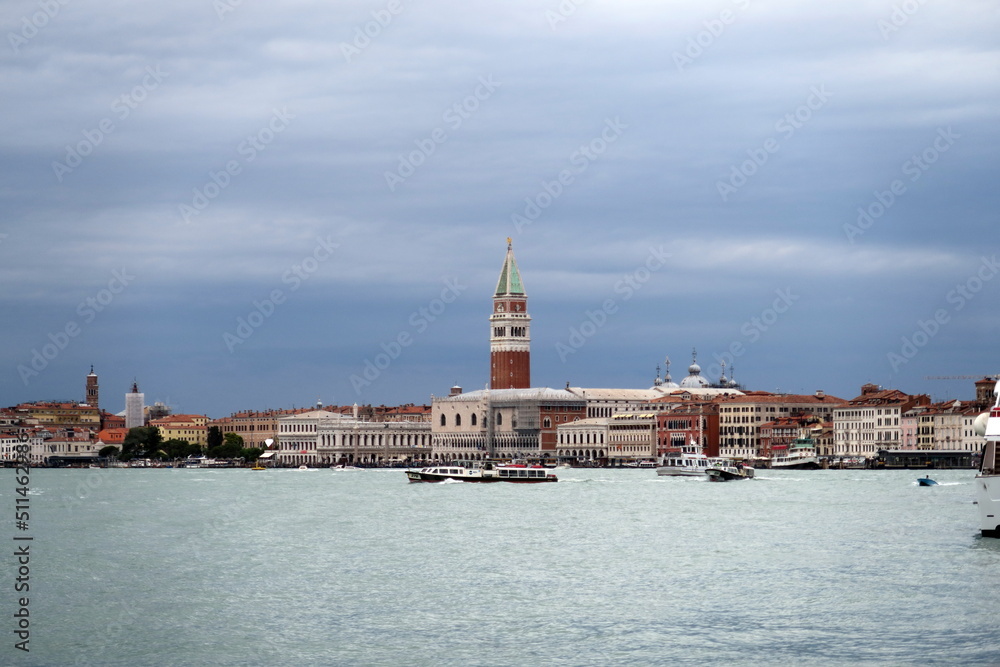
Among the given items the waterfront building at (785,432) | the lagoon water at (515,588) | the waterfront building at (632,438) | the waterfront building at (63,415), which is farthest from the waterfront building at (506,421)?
the lagoon water at (515,588)

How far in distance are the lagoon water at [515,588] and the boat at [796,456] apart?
61.2m

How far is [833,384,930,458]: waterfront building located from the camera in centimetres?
11488

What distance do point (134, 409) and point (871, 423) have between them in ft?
291

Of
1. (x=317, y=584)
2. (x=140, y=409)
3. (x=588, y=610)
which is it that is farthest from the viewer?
(x=140, y=409)

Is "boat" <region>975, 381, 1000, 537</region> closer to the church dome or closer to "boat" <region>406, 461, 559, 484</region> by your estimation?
"boat" <region>406, 461, 559, 484</region>

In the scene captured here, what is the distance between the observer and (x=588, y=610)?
937 inches

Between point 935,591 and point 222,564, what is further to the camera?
point 222,564

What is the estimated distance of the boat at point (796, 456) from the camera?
10819cm

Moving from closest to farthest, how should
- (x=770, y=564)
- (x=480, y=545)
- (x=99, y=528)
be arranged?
(x=770, y=564)
(x=480, y=545)
(x=99, y=528)

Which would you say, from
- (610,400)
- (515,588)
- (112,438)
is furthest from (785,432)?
(515,588)

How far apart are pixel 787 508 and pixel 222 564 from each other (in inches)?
869

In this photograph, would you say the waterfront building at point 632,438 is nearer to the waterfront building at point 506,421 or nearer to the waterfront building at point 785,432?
the waterfront building at point 506,421

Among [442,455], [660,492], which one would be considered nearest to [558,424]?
[442,455]

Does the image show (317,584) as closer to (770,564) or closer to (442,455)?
(770,564)
